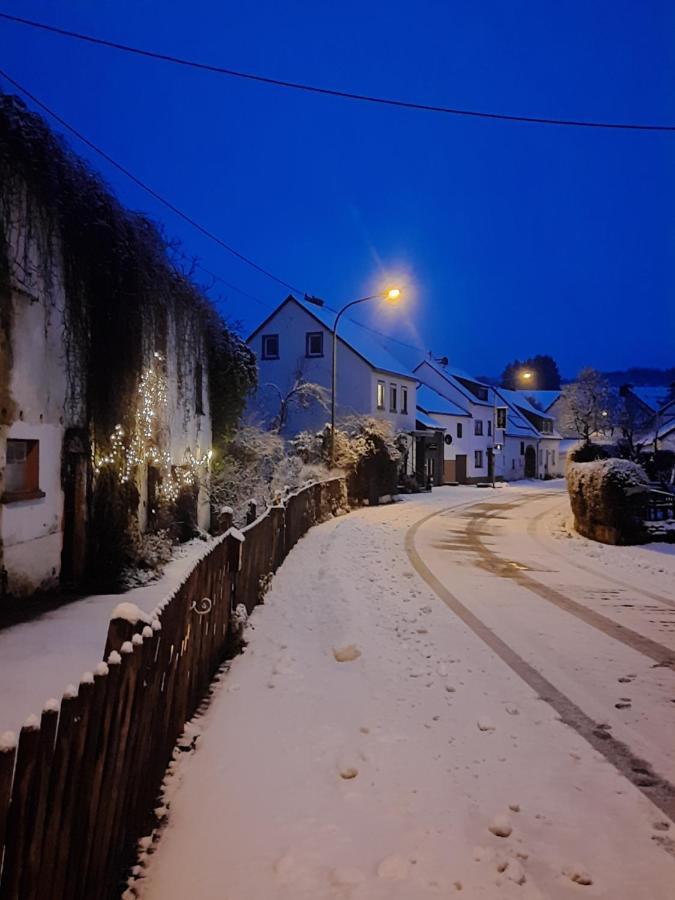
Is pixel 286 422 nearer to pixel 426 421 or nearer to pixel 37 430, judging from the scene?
pixel 426 421

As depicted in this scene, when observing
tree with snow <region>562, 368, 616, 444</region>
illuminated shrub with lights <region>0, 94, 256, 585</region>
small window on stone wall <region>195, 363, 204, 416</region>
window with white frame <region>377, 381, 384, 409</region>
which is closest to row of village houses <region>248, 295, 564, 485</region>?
window with white frame <region>377, 381, 384, 409</region>

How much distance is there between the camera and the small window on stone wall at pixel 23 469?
8.45 meters

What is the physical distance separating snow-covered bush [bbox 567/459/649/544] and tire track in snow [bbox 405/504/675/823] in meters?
9.33

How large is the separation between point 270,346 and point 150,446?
25.9 meters

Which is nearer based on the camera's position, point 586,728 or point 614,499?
point 586,728

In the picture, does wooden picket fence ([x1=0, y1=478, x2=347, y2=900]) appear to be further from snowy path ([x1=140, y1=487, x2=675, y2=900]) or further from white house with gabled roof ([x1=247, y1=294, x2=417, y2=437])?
white house with gabled roof ([x1=247, y1=294, x2=417, y2=437])

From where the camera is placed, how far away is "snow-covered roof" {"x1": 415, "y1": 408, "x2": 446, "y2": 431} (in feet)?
144

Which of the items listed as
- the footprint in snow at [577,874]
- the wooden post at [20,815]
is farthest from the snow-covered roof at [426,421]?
the wooden post at [20,815]

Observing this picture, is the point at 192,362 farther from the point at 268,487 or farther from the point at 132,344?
the point at 268,487

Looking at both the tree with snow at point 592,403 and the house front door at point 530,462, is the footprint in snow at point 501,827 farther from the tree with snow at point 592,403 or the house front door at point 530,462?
the house front door at point 530,462

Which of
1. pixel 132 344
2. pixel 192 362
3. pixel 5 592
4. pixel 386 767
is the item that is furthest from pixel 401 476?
pixel 386 767

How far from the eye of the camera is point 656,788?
13.0ft

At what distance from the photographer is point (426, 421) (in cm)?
4488

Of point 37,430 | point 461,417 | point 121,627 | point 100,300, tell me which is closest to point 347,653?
point 121,627
